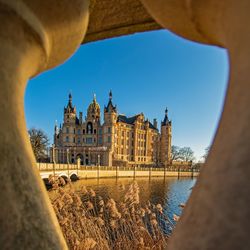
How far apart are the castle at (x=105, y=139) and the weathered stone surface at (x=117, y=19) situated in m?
55.1

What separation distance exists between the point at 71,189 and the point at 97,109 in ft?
205

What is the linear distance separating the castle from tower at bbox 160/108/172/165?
1648 mm

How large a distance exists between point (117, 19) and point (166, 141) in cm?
7433

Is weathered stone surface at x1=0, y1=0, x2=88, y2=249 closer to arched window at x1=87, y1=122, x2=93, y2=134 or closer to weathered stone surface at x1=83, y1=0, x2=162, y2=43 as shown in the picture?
weathered stone surface at x1=83, y1=0, x2=162, y2=43

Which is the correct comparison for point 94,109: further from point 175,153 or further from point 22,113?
point 22,113

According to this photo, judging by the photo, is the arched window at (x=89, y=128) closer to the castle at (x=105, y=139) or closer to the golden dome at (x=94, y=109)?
the castle at (x=105, y=139)

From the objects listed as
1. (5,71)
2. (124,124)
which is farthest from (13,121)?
(124,124)

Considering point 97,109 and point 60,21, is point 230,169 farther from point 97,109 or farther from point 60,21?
point 97,109

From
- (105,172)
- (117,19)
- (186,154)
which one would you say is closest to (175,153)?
(186,154)

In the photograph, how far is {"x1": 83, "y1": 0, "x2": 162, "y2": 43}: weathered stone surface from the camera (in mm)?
1269

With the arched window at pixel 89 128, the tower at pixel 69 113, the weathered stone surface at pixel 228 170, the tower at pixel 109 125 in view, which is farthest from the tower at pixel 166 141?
the weathered stone surface at pixel 228 170

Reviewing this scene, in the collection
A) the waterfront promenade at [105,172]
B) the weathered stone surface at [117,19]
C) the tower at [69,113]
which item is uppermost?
the tower at [69,113]

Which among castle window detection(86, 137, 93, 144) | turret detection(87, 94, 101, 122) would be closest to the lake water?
castle window detection(86, 137, 93, 144)

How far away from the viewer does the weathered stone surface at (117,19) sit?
127 centimetres
